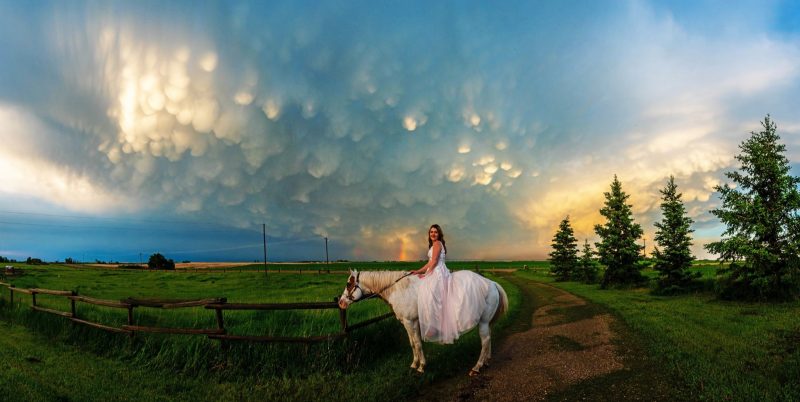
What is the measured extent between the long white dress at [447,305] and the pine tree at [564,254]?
36915 millimetres

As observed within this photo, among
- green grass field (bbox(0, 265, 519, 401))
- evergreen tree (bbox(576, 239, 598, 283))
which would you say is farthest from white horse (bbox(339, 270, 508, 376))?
evergreen tree (bbox(576, 239, 598, 283))

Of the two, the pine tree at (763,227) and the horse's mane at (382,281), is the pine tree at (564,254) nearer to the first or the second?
the pine tree at (763,227)

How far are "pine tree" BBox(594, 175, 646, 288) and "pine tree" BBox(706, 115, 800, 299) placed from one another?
8716 millimetres

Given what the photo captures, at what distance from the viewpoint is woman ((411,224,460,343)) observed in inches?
275

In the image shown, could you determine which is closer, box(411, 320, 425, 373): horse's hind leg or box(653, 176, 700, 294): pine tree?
box(411, 320, 425, 373): horse's hind leg

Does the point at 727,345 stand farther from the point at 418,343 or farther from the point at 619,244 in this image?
the point at 619,244

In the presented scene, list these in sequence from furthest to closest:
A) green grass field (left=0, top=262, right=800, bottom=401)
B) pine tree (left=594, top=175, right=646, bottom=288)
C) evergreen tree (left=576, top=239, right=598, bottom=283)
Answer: evergreen tree (left=576, top=239, right=598, bottom=283) → pine tree (left=594, top=175, right=646, bottom=288) → green grass field (left=0, top=262, right=800, bottom=401)

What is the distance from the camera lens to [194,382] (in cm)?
716

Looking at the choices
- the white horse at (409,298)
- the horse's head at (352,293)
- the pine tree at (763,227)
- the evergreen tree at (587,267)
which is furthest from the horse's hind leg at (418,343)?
the evergreen tree at (587,267)

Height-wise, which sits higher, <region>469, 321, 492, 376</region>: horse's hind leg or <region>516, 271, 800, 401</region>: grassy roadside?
<region>469, 321, 492, 376</region>: horse's hind leg

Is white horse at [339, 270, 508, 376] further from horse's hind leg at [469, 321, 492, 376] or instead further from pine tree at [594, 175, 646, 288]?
pine tree at [594, 175, 646, 288]

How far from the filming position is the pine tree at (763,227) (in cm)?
1597

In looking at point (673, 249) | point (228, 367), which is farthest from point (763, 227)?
point (228, 367)

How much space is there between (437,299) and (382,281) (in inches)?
54.7
